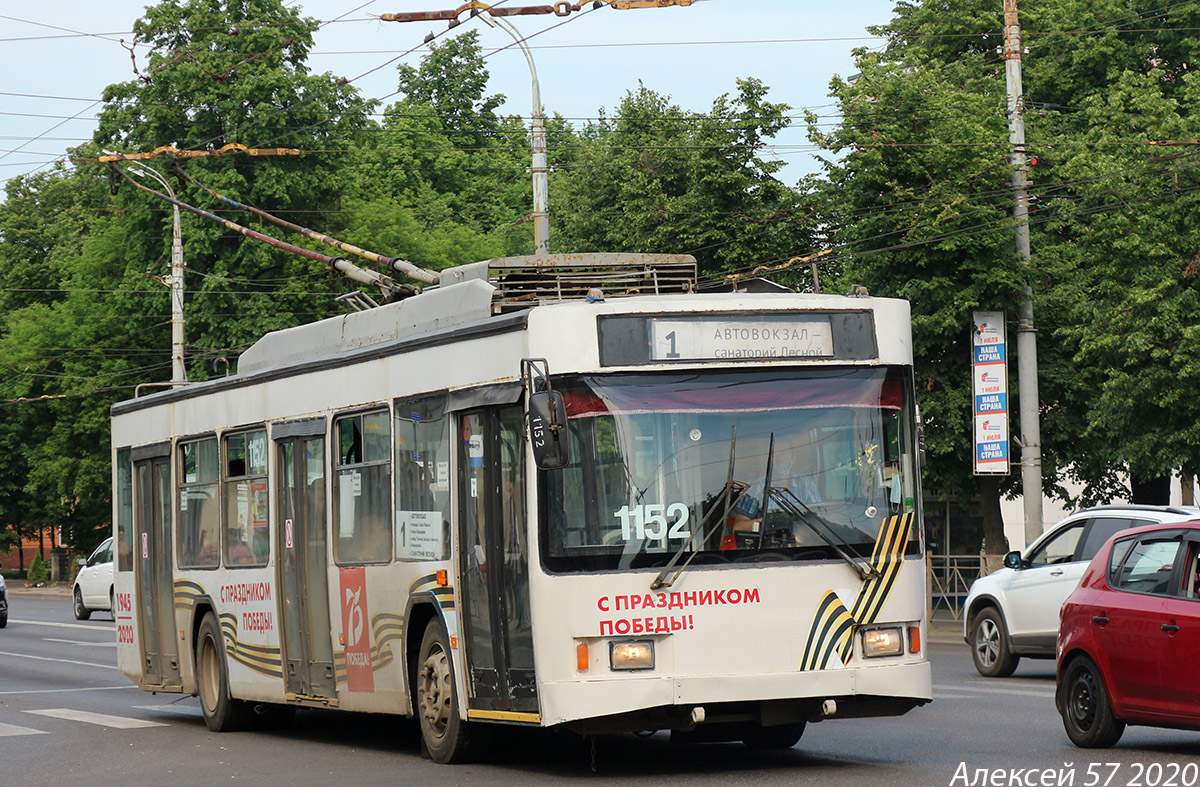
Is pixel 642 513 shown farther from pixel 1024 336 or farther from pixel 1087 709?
pixel 1024 336

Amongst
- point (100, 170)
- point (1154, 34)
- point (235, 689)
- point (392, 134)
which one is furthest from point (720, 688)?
point (392, 134)

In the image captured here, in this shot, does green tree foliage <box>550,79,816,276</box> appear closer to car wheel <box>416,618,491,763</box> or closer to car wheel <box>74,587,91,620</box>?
car wheel <box>74,587,91,620</box>

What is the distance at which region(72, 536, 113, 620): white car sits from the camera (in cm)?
3925

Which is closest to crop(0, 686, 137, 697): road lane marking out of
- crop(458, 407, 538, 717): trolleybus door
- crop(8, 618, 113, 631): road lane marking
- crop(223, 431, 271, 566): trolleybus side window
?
crop(223, 431, 271, 566): trolleybus side window

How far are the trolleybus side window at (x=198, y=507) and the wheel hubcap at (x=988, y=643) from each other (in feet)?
27.9

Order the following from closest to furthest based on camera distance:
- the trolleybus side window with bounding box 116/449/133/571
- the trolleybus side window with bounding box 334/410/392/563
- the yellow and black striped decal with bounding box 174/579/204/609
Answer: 1. the trolleybus side window with bounding box 334/410/392/563
2. the yellow and black striped decal with bounding box 174/579/204/609
3. the trolleybus side window with bounding box 116/449/133/571

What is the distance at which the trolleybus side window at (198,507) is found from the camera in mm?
16766

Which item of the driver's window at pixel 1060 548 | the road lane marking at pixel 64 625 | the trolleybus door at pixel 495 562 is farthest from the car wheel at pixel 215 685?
the road lane marking at pixel 64 625

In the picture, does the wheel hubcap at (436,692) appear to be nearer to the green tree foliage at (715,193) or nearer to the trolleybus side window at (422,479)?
the trolleybus side window at (422,479)

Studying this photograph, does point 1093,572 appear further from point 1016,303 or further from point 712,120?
point 712,120

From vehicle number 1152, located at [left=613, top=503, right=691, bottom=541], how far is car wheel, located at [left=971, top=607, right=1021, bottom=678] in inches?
392

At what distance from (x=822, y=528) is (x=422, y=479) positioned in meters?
2.92

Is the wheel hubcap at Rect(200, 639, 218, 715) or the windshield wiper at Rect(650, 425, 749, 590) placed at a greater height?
the windshield wiper at Rect(650, 425, 749, 590)

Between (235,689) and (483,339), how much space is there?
558cm
